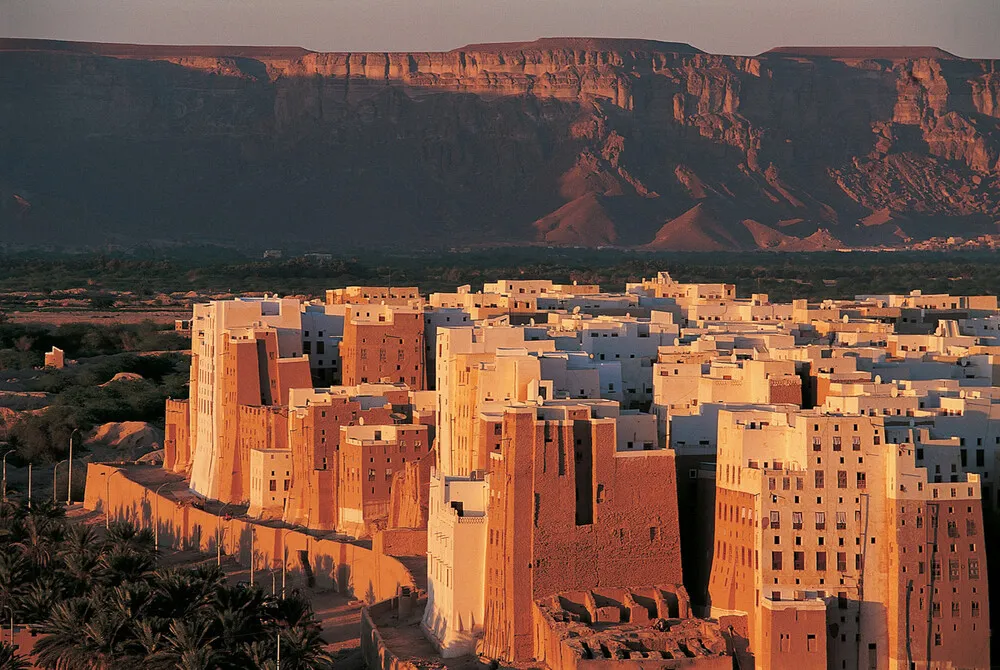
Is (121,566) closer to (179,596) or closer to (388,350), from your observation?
(179,596)

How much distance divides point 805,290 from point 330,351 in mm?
73851

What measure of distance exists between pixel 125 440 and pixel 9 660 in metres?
44.2

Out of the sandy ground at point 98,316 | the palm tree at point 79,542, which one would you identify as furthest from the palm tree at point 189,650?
the sandy ground at point 98,316

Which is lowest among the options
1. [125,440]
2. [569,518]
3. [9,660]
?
[9,660]

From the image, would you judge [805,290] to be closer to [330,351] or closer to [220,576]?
[330,351]

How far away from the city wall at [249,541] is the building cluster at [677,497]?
1730mm

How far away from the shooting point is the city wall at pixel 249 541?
57.0m

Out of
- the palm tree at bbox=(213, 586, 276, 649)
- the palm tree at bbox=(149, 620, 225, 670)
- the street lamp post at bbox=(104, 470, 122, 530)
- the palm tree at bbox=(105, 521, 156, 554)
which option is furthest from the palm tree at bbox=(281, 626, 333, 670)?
the street lamp post at bbox=(104, 470, 122, 530)

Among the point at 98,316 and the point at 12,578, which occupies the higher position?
the point at 98,316

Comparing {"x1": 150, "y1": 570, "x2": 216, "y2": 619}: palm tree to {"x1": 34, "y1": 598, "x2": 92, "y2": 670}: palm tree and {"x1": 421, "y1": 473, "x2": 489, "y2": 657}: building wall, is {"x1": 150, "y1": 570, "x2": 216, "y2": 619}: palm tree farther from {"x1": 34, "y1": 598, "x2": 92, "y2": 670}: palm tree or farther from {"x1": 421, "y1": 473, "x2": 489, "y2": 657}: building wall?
{"x1": 421, "y1": 473, "x2": 489, "y2": 657}: building wall

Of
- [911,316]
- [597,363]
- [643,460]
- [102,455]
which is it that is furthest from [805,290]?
[643,460]

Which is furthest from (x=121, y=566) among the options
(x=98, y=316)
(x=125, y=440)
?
(x=98, y=316)

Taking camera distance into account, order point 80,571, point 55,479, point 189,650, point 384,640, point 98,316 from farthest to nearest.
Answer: point 98,316 < point 55,479 < point 384,640 < point 80,571 < point 189,650

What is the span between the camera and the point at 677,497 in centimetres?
5016
